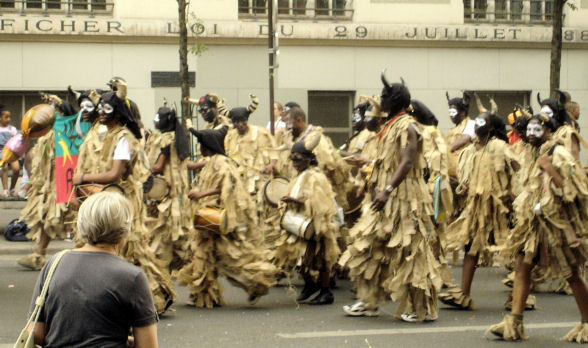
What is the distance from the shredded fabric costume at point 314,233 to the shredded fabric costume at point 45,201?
11.0ft

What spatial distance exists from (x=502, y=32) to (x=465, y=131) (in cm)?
1122

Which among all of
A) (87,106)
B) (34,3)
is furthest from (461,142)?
(34,3)

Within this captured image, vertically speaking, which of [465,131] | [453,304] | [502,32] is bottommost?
[453,304]

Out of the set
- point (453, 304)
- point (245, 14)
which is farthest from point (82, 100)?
point (245, 14)

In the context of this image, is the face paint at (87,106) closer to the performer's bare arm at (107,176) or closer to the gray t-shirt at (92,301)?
the performer's bare arm at (107,176)

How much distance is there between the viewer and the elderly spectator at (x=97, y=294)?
3770 millimetres

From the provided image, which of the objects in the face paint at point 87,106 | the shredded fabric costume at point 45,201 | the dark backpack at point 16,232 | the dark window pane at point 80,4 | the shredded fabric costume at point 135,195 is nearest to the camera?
the shredded fabric costume at point 135,195

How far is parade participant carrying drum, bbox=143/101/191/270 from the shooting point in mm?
10219

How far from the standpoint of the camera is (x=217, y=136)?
9.12m

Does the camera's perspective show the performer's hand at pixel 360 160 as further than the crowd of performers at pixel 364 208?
Yes

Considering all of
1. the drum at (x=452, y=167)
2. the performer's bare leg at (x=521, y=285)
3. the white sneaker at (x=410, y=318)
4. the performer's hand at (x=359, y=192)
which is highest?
the drum at (x=452, y=167)

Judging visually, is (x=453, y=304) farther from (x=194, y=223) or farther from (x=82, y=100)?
(x=82, y=100)

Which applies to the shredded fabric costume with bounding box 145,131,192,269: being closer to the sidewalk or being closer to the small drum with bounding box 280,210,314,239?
the small drum with bounding box 280,210,314,239

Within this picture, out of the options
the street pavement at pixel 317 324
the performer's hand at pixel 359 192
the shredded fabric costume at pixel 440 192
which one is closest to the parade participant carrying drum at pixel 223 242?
the street pavement at pixel 317 324
